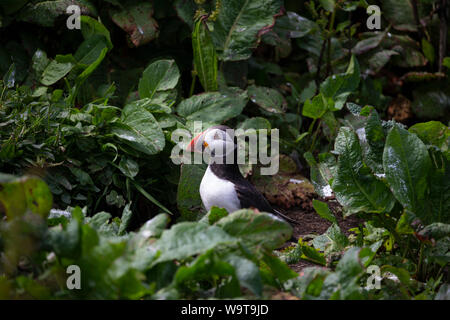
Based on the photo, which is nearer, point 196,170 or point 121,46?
point 196,170

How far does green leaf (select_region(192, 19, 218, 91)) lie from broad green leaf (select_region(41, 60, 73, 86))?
85 cm

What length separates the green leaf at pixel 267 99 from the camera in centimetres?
404

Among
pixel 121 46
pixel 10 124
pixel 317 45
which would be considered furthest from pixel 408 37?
pixel 10 124

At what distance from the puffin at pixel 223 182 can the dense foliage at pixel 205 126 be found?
281 mm

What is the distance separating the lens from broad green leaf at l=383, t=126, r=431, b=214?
2398 millimetres

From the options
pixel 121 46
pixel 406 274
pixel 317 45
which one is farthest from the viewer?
pixel 317 45

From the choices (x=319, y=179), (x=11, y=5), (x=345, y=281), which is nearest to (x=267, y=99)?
(x=319, y=179)

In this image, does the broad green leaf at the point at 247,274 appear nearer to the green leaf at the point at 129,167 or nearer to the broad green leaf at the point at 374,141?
the broad green leaf at the point at 374,141

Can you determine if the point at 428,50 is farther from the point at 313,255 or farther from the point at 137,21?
the point at 313,255

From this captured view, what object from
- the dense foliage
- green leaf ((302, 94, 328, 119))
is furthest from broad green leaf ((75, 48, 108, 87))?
green leaf ((302, 94, 328, 119))

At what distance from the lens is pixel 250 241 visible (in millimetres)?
2008

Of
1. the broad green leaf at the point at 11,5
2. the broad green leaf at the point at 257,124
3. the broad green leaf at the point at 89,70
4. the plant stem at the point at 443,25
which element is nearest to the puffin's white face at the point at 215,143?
the broad green leaf at the point at 257,124

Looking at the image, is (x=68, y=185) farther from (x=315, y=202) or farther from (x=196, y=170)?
(x=315, y=202)
